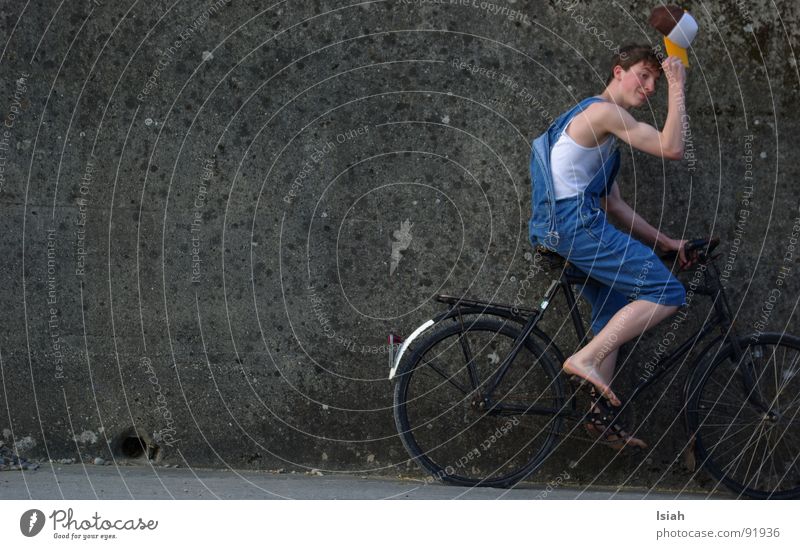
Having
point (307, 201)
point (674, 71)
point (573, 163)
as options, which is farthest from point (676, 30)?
point (307, 201)

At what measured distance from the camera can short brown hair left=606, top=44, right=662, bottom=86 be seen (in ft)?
15.5

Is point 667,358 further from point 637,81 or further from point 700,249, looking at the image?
point 637,81

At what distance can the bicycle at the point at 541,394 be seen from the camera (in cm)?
495

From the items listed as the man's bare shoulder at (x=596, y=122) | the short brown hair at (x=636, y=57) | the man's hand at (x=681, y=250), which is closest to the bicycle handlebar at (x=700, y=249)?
the man's hand at (x=681, y=250)

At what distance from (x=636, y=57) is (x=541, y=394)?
68.2 inches

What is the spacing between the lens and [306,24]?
523 cm

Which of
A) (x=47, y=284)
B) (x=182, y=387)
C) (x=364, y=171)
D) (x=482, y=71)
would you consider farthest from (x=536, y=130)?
(x=47, y=284)

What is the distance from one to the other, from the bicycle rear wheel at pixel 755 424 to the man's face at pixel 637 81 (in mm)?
1358

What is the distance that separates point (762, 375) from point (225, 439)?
282 cm

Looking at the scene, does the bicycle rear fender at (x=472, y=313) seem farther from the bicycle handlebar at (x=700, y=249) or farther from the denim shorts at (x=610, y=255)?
the bicycle handlebar at (x=700, y=249)

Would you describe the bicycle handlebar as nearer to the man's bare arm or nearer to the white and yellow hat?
the man's bare arm

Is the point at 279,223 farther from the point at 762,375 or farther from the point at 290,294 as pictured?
the point at 762,375

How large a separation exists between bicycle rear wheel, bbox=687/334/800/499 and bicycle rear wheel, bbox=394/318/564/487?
0.81 metres

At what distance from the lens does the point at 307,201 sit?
5312mm
